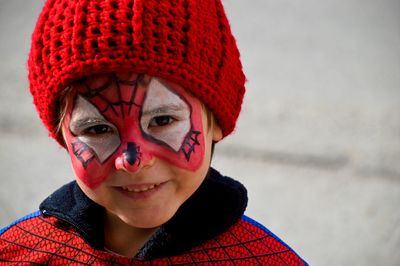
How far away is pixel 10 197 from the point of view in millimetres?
2785

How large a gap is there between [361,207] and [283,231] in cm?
36

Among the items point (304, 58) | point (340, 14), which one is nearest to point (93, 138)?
point (304, 58)

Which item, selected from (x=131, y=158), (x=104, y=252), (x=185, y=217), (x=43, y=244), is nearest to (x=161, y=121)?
(x=131, y=158)

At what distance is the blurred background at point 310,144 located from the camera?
2641mm

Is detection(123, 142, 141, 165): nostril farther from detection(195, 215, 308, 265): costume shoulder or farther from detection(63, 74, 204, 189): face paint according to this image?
detection(195, 215, 308, 265): costume shoulder

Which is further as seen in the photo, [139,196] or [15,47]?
[15,47]

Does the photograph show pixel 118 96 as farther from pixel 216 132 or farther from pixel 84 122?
pixel 216 132

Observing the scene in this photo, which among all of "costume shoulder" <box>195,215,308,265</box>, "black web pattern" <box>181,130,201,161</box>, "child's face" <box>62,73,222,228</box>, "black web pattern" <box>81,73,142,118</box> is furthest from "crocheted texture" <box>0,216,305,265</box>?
"black web pattern" <box>81,73,142,118</box>

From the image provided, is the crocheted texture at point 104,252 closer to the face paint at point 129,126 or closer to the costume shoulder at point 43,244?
the costume shoulder at point 43,244

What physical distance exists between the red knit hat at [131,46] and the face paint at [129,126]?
0.10ft

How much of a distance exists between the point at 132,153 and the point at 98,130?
11cm

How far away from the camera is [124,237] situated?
1.55 m

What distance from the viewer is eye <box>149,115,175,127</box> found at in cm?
135

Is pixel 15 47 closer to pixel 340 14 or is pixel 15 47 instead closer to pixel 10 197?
pixel 10 197
